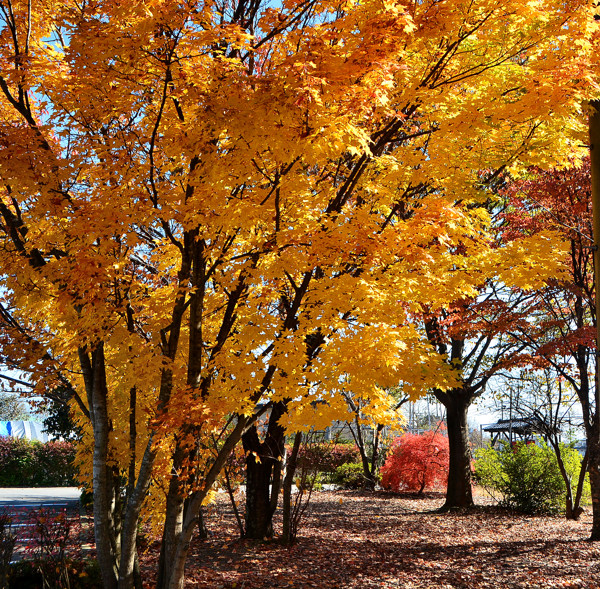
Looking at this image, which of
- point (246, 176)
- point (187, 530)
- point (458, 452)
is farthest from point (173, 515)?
point (458, 452)

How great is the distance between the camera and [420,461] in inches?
647

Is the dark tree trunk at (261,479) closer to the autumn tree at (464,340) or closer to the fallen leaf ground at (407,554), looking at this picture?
the fallen leaf ground at (407,554)

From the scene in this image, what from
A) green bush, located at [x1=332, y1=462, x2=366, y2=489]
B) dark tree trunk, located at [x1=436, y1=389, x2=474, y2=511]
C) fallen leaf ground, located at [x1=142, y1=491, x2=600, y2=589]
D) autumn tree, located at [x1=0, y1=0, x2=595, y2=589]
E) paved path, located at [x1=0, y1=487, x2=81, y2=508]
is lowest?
paved path, located at [x1=0, y1=487, x2=81, y2=508]

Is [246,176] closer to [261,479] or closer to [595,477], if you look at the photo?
[261,479]

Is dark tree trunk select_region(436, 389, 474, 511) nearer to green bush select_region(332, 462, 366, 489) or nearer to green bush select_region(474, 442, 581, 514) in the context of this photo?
green bush select_region(474, 442, 581, 514)

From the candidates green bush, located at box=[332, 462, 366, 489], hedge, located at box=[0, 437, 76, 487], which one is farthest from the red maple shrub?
hedge, located at box=[0, 437, 76, 487]

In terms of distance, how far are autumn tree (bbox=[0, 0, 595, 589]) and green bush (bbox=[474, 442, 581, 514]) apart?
28.2ft

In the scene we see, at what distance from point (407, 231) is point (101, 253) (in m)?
3.23

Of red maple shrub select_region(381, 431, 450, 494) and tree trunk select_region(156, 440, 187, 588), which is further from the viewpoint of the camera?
red maple shrub select_region(381, 431, 450, 494)

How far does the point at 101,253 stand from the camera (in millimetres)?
5301

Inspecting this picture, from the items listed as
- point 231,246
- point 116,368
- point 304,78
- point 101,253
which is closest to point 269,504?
point 116,368

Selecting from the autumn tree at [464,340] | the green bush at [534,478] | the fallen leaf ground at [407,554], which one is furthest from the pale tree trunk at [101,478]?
the green bush at [534,478]

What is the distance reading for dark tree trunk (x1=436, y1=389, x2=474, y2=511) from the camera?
13.0 meters

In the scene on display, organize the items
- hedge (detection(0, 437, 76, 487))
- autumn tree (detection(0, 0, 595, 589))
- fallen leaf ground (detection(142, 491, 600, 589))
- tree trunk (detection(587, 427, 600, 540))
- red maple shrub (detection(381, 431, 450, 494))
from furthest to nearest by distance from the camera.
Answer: hedge (detection(0, 437, 76, 487)), red maple shrub (detection(381, 431, 450, 494)), tree trunk (detection(587, 427, 600, 540)), fallen leaf ground (detection(142, 491, 600, 589)), autumn tree (detection(0, 0, 595, 589))
